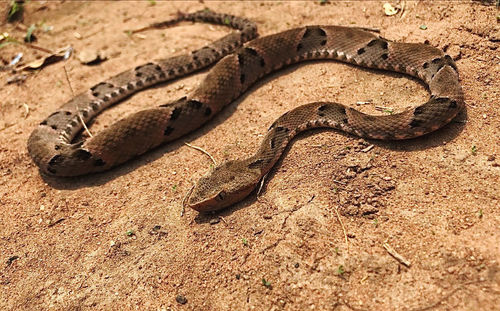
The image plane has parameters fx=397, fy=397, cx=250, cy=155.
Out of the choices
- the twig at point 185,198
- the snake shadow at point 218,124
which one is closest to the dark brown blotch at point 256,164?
the snake shadow at point 218,124

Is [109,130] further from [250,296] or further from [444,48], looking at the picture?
[444,48]

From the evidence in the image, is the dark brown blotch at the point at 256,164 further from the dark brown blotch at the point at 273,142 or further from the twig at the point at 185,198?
the twig at the point at 185,198

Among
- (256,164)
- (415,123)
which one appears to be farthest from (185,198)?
(415,123)

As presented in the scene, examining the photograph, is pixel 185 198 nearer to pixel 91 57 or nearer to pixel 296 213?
pixel 296 213

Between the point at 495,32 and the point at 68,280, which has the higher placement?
the point at 495,32

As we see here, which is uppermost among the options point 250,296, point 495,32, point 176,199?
point 495,32

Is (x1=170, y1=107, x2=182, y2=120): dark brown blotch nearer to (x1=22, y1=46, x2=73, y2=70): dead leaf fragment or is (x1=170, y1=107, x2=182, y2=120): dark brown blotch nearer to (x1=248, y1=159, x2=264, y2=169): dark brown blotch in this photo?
(x1=248, y1=159, x2=264, y2=169): dark brown blotch

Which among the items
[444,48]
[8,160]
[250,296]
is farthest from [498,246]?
[8,160]
